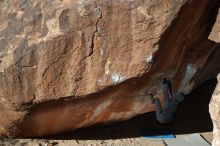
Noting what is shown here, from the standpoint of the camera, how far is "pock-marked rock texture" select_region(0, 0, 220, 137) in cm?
494

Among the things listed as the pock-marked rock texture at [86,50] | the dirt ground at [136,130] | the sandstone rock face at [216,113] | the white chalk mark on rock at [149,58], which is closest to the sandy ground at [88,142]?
the dirt ground at [136,130]

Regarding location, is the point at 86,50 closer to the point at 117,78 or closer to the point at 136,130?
the point at 117,78

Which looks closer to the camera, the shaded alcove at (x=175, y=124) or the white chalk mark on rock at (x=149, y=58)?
the white chalk mark on rock at (x=149, y=58)

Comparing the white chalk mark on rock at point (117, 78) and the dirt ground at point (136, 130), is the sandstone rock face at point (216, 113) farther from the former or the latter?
the dirt ground at point (136, 130)

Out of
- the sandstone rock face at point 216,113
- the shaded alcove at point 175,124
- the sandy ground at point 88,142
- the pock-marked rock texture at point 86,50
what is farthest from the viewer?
the shaded alcove at point 175,124

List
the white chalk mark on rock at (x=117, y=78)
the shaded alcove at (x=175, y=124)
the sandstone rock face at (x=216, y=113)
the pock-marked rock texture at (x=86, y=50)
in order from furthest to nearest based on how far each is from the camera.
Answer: the shaded alcove at (x=175, y=124) < the white chalk mark on rock at (x=117, y=78) < the pock-marked rock texture at (x=86, y=50) < the sandstone rock face at (x=216, y=113)

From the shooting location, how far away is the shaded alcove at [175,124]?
5.97m

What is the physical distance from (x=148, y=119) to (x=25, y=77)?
2175 mm

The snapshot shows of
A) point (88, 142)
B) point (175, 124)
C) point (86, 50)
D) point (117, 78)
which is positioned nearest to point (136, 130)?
point (175, 124)

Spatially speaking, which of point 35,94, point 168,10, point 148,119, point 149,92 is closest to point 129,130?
point 148,119

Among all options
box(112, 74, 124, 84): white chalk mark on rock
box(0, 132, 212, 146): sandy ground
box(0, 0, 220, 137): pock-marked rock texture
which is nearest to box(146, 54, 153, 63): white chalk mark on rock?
Answer: box(0, 0, 220, 137): pock-marked rock texture

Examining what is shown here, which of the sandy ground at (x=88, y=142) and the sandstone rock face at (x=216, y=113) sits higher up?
the sandstone rock face at (x=216, y=113)

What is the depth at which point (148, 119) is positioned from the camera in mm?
6523

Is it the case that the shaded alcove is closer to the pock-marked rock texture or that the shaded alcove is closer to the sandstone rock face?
the pock-marked rock texture
